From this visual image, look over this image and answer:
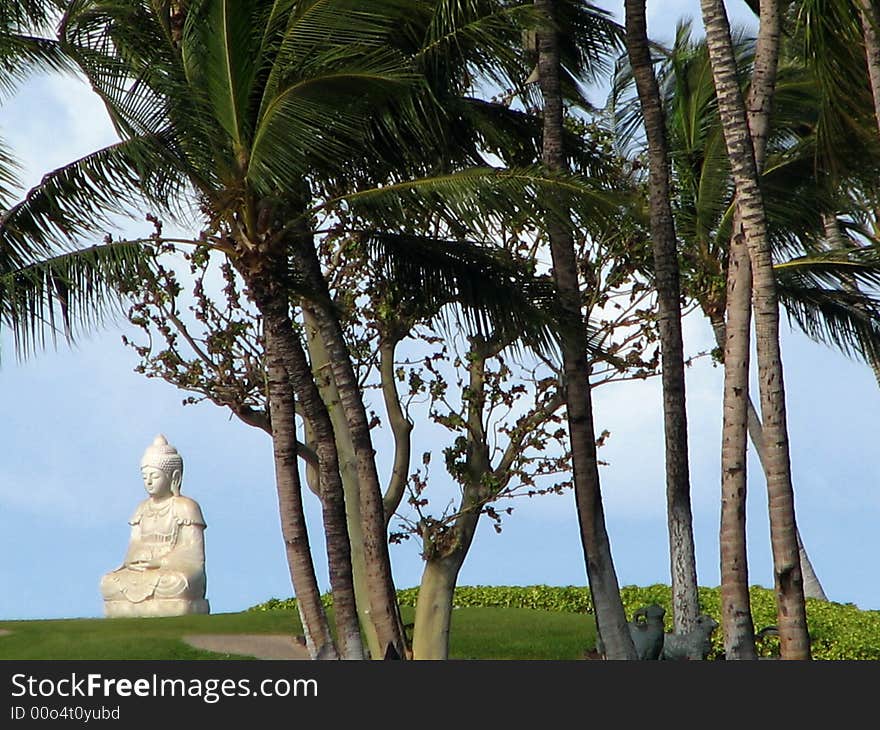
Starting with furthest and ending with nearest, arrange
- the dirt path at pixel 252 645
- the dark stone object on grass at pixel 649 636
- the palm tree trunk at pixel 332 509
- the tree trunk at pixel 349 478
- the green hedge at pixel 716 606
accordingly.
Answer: the green hedge at pixel 716 606
the dirt path at pixel 252 645
the tree trunk at pixel 349 478
the dark stone object on grass at pixel 649 636
the palm tree trunk at pixel 332 509

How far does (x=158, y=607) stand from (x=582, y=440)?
A: 367 inches

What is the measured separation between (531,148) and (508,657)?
648cm

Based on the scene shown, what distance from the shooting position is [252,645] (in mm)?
17656

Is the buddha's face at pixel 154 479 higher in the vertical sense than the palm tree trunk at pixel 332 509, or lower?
higher

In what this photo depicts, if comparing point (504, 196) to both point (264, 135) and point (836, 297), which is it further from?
point (836, 297)

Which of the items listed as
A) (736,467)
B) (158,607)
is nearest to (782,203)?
(736,467)

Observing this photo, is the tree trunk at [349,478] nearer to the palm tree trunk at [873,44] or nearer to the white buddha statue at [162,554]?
the white buddha statue at [162,554]

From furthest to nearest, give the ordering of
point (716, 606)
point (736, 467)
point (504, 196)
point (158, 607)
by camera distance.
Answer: point (716, 606) → point (158, 607) → point (736, 467) → point (504, 196)

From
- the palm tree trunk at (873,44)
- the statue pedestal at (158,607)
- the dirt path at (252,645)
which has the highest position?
the palm tree trunk at (873,44)

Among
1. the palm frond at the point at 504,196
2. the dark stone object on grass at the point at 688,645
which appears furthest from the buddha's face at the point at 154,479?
the dark stone object on grass at the point at 688,645

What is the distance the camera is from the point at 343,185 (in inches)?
519

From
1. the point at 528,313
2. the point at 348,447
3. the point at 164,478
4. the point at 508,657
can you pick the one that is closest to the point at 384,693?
the point at 528,313

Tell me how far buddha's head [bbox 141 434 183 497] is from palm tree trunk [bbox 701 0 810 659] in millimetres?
11841

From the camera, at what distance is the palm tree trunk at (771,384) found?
10852 mm
